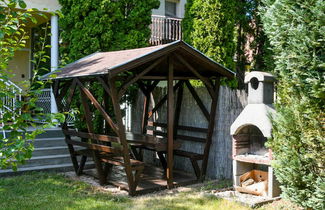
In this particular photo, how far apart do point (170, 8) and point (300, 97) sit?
13380 mm

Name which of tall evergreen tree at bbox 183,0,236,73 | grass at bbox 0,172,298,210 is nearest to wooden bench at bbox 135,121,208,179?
grass at bbox 0,172,298,210

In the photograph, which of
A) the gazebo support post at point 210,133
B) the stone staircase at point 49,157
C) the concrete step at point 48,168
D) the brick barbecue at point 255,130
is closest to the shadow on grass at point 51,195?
the concrete step at point 48,168

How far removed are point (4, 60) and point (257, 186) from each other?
16.3 feet

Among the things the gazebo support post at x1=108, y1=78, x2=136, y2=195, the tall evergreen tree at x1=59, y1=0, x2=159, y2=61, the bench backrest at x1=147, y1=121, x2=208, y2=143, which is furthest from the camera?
the tall evergreen tree at x1=59, y1=0, x2=159, y2=61

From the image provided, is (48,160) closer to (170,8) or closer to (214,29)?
(214,29)

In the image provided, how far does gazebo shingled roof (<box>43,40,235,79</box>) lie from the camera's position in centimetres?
662

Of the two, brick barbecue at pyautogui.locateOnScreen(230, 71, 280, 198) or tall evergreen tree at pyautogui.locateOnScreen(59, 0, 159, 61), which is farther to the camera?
tall evergreen tree at pyautogui.locateOnScreen(59, 0, 159, 61)

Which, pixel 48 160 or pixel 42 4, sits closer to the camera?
pixel 48 160

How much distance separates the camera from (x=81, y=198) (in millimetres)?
6594

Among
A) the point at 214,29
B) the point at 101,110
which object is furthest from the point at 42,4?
the point at 101,110

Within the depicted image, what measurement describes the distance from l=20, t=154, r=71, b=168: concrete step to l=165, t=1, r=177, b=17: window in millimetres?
10362

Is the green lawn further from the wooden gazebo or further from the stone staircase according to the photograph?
the stone staircase

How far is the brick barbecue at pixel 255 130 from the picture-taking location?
6430 millimetres

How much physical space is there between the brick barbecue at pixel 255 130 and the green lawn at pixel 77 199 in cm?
89
